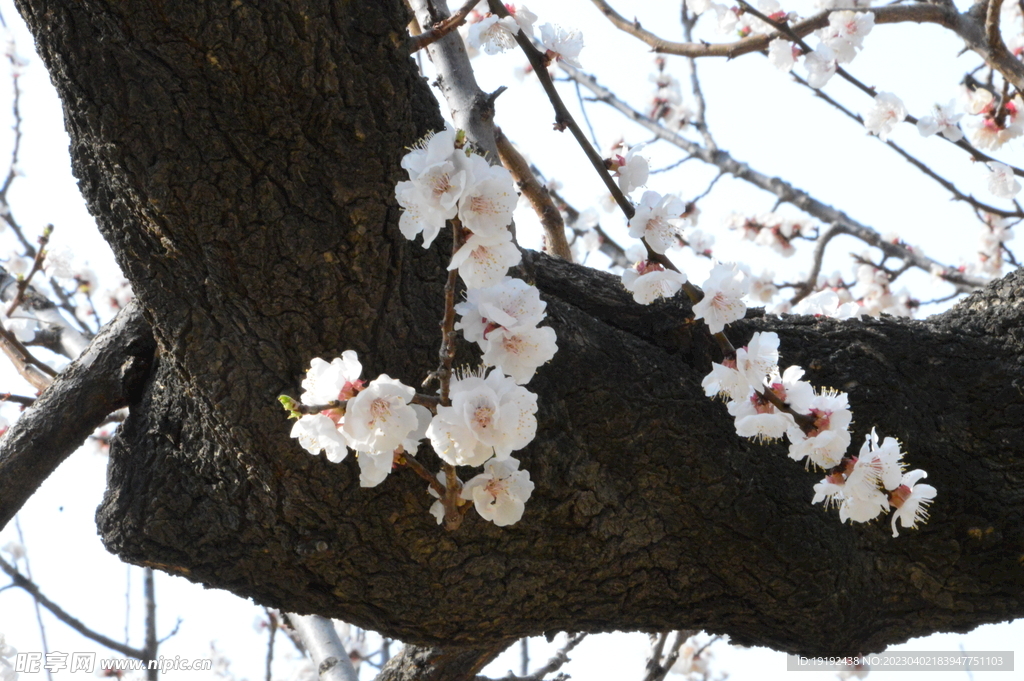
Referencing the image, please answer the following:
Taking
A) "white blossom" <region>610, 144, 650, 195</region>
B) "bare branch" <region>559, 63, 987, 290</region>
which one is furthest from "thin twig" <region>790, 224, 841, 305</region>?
"white blossom" <region>610, 144, 650, 195</region>

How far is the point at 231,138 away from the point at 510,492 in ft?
1.99

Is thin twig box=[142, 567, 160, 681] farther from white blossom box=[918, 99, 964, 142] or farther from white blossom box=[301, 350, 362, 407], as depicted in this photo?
white blossom box=[918, 99, 964, 142]

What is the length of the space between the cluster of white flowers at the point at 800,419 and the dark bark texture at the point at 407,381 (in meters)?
0.20

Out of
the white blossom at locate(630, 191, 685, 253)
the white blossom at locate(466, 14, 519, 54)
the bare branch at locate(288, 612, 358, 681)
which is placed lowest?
the bare branch at locate(288, 612, 358, 681)

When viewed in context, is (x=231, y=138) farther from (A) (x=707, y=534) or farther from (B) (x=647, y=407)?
(A) (x=707, y=534)

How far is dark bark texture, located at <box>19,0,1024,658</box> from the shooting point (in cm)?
99

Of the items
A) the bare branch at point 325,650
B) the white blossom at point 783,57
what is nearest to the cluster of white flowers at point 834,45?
the white blossom at point 783,57

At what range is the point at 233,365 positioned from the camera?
1.12m

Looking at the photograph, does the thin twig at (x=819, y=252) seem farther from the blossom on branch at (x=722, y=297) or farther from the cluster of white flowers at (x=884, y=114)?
the blossom on branch at (x=722, y=297)

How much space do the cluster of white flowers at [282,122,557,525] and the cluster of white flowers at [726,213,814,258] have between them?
4.09 meters

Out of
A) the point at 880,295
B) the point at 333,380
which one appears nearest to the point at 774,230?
the point at 880,295

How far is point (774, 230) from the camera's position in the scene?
459 centimetres

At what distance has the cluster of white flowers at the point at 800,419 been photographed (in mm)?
1053

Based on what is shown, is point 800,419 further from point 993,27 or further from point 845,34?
point 845,34
